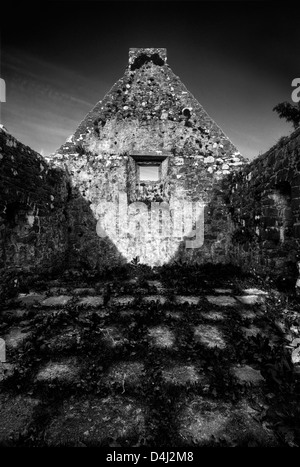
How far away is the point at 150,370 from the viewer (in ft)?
8.67

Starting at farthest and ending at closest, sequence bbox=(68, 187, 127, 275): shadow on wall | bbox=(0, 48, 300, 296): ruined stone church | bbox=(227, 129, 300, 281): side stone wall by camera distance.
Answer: bbox=(68, 187, 127, 275): shadow on wall → bbox=(0, 48, 300, 296): ruined stone church → bbox=(227, 129, 300, 281): side stone wall

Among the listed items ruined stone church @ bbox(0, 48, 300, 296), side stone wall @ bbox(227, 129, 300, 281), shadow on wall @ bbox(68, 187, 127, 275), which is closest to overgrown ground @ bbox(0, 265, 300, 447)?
side stone wall @ bbox(227, 129, 300, 281)

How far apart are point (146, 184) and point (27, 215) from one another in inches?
152

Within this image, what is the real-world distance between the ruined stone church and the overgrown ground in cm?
282

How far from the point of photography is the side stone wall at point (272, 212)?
4.32 meters

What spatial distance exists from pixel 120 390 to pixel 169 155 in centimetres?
718

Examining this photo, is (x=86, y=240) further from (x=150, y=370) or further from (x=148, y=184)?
(x=150, y=370)

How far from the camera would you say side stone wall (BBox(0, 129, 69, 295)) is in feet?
16.1

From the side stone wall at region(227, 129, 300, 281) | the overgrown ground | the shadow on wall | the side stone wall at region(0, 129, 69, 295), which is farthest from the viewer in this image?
the shadow on wall

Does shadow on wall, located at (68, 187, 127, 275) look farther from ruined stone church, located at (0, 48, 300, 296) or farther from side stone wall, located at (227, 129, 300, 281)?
side stone wall, located at (227, 129, 300, 281)

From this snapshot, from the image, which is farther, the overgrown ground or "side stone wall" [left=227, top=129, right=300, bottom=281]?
"side stone wall" [left=227, top=129, right=300, bottom=281]

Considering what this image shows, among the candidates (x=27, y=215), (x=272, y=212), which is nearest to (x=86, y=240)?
(x=27, y=215)

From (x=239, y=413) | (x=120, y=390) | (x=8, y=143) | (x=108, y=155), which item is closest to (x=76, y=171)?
(x=108, y=155)

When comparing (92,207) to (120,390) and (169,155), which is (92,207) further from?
(120,390)
